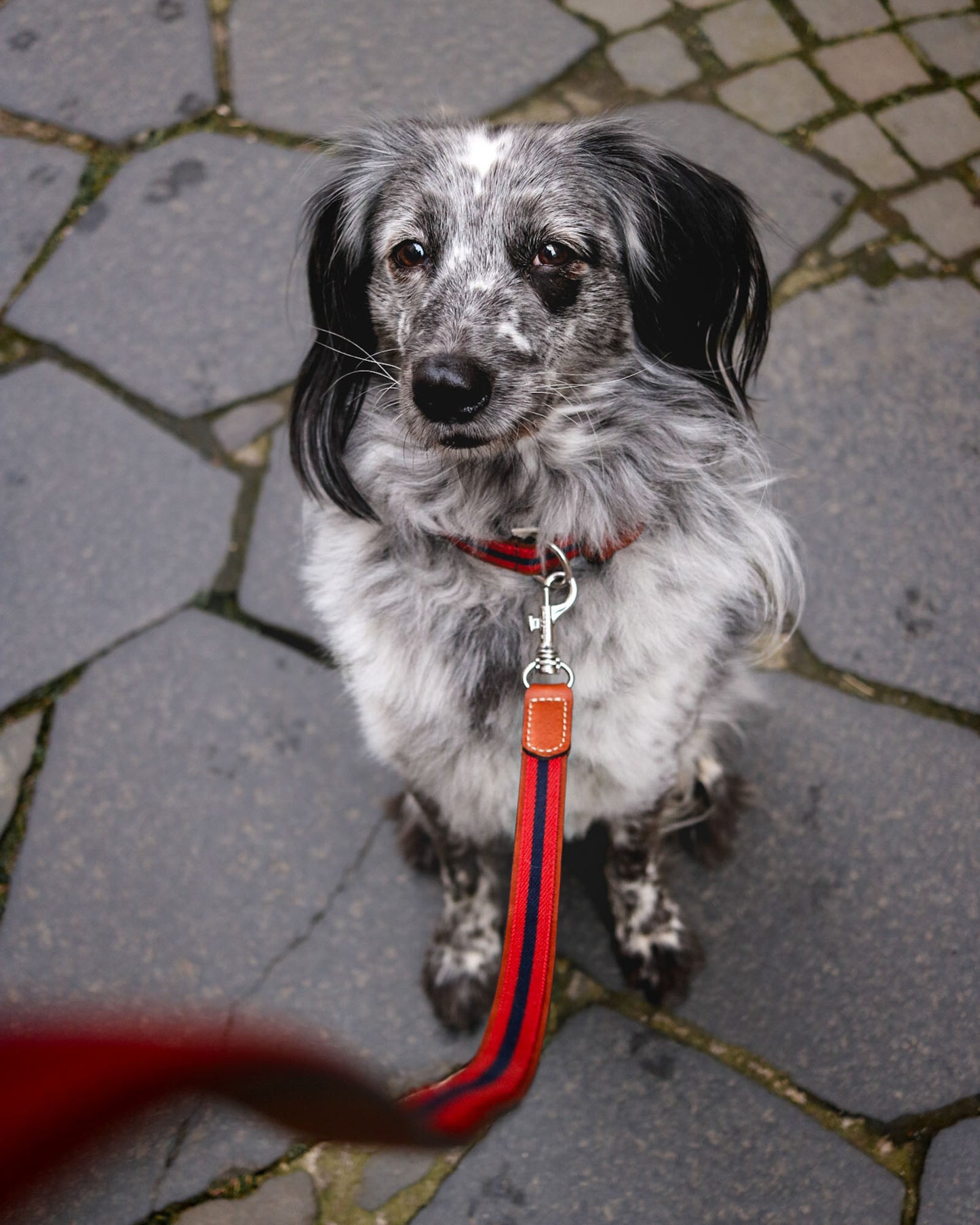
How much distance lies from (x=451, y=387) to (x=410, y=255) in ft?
1.20

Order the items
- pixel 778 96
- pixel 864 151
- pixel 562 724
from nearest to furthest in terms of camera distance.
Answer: pixel 562 724 → pixel 864 151 → pixel 778 96

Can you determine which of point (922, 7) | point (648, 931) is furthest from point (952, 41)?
point (648, 931)

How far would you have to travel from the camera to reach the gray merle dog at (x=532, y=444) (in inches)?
57.4

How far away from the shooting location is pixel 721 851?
2.05 m

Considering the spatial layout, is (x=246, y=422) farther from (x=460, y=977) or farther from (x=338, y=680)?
(x=460, y=977)

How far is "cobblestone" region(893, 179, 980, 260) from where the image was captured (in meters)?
2.77

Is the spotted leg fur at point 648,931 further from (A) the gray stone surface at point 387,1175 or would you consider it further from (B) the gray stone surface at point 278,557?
(B) the gray stone surface at point 278,557

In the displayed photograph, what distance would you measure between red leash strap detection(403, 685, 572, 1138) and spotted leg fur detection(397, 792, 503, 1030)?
0.64 meters

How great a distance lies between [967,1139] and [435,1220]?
1015mm

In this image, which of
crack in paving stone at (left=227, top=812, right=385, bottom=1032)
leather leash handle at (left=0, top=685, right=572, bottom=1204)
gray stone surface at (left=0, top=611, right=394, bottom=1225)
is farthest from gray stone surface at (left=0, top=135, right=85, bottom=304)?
leather leash handle at (left=0, top=685, right=572, bottom=1204)

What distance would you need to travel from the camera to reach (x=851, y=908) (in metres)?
1.97

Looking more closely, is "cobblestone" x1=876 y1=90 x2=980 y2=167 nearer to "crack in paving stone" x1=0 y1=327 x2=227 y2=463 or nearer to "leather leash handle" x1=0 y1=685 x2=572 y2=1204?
"crack in paving stone" x1=0 y1=327 x2=227 y2=463

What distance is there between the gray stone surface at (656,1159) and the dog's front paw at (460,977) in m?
0.18

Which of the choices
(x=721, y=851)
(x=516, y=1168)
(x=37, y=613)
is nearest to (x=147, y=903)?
(x=37, y=613)
